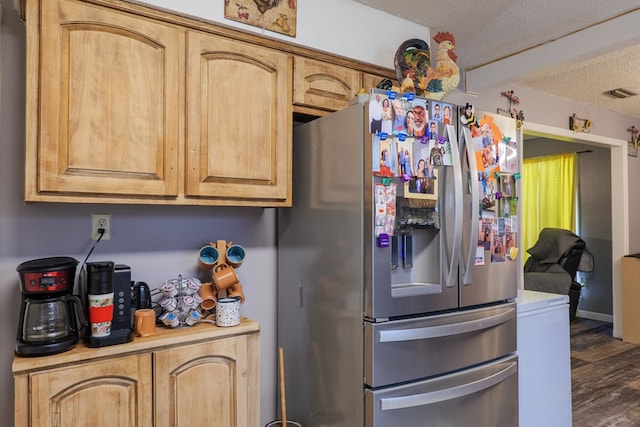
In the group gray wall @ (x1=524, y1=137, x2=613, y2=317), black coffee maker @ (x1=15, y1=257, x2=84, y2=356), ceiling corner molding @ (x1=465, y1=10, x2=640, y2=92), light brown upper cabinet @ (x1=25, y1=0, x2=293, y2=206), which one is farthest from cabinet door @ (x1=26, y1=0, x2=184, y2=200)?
gray wall @ (x1=524, y1=137, x2=613, y2=317)

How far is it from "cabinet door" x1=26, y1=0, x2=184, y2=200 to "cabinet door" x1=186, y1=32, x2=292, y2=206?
78mm

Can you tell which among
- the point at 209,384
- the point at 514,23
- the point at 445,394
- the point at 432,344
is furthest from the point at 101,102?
the point at 514,23

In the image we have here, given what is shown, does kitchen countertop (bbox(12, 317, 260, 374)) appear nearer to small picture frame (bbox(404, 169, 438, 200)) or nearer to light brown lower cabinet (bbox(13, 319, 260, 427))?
light brown lower cabinet (bbox(13, 319, 260, 427))

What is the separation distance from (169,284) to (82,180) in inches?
22.5

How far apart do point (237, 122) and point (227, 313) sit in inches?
31.9

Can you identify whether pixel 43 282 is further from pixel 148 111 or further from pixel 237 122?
pixel 237 122

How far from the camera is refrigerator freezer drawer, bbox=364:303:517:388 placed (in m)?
1.55

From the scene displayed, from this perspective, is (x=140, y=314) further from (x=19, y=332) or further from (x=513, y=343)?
(x=513, y=343)

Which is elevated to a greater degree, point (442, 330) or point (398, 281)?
point (398, 281)

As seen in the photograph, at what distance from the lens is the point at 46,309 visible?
4.72 ft

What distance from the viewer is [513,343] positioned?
1.98 metres

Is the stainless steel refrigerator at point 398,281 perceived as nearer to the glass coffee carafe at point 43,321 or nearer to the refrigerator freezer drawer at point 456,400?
the refrigerator freezer drawer at point 456,400

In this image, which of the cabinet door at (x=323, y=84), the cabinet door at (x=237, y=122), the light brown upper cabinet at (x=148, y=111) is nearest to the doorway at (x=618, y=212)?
the cabinet door at (x=323, y=84)

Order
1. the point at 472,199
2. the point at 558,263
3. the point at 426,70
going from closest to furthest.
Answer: the point at 472,199
the point at 426,70
the point at 558,263
